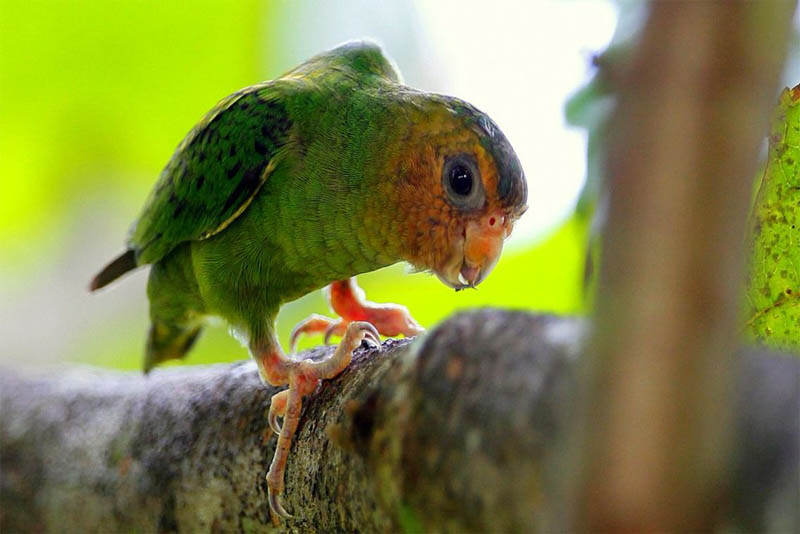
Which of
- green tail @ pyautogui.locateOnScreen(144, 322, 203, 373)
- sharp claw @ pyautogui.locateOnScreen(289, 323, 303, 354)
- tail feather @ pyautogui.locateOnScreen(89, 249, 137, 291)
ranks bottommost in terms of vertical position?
green tail @ pyautogui.locateOnScreen(144, 322, 203, 373)

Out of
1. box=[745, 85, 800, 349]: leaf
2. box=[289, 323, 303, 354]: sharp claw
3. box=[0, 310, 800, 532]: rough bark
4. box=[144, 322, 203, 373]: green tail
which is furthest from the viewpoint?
box=[144, 322, 203, 373]: green tail

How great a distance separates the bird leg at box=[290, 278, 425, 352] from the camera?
11.3 feet

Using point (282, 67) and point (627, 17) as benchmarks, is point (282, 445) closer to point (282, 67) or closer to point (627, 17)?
point (627, 17)

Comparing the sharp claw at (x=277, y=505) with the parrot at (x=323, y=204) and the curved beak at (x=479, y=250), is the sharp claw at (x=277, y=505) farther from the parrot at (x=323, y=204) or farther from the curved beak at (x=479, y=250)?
the curved beak at (x=479, y=250)

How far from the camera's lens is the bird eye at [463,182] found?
2.81m

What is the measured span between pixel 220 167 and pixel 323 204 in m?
0.52

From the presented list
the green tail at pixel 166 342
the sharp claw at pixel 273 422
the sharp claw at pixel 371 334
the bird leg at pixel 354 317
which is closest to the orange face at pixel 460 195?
the sharp claw at pixel 371 334


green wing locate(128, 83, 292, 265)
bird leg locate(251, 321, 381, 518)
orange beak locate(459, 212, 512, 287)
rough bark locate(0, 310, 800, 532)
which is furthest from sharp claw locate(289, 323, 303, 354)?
orange beak locate(459, 212, 512, 287)

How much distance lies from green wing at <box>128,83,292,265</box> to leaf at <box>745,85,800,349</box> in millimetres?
1921

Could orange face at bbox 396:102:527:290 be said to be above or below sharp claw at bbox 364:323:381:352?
above

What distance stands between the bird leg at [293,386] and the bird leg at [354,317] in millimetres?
781

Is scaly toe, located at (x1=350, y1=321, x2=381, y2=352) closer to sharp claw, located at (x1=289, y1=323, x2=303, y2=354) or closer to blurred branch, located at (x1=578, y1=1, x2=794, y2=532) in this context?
sharp claw, located at (x1=289, y1=323, x2=303, y2=354)

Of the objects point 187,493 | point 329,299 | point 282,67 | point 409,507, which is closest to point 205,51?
point 282,67

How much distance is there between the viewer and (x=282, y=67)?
473cm
